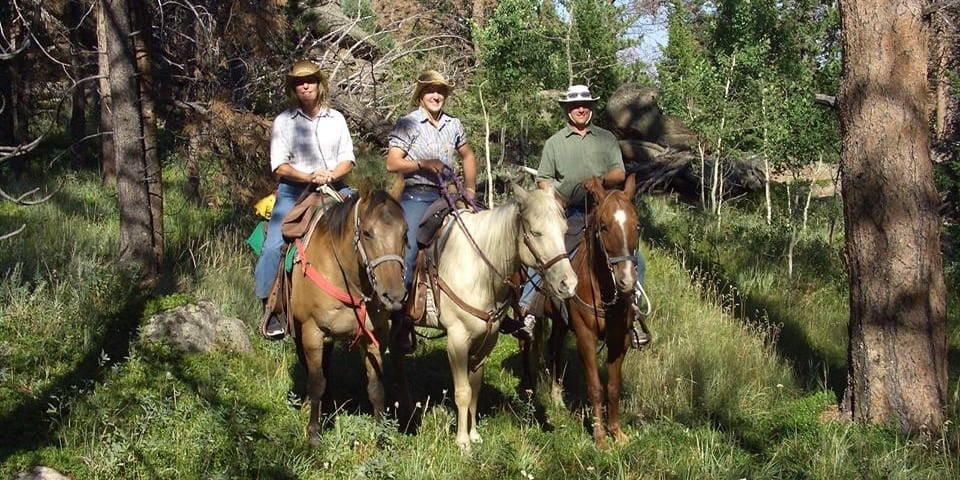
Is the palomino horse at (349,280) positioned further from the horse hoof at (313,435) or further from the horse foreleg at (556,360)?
the horse foreleg at (556,360)

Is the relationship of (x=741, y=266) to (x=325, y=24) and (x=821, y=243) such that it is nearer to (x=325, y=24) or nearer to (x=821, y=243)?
(x=821, y=243)

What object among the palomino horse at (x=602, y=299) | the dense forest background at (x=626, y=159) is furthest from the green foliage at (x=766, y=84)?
the palomino horse at (x=602, y=299)

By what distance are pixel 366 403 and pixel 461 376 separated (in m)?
1.53

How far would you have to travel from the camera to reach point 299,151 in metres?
6.81

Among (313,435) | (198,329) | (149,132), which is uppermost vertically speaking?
(149,132)

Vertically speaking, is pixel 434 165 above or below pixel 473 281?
above

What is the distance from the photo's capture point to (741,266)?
480 inches

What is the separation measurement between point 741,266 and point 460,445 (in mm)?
7167

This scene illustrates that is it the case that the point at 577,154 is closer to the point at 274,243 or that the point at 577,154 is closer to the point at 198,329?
the point at 274,243

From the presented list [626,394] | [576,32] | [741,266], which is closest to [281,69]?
[576,32]

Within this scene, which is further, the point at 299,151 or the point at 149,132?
the point at 149,132

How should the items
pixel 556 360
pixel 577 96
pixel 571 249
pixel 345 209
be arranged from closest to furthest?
pixel 345 209 < pixel 571 249 < pixel 577 96 < pixel 556 360

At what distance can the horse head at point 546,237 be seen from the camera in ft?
18.0

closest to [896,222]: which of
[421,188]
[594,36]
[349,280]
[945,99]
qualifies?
[421,188]
